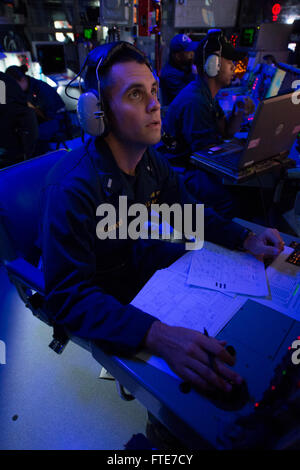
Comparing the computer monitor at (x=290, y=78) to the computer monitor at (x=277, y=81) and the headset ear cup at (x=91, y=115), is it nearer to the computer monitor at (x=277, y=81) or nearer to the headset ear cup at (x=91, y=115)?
the computer monitor at (x=277, y=81)

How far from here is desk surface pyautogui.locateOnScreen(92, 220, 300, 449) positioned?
637 millimetres

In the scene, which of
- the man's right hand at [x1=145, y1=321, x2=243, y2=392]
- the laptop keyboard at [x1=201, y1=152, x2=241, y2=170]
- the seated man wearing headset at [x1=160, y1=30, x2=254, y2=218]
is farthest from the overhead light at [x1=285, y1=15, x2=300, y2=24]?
the man's right hand at [x1=145, y1=321, x2=243, y2=392]

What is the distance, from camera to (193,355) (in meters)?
0.70

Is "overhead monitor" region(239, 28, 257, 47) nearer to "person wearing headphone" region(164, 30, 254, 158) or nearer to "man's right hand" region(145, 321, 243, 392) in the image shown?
"person wearing headphone" region(164, 30, 254, 158)

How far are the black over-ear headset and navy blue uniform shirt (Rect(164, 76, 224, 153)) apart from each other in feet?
3.69

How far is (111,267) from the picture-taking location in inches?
45.5

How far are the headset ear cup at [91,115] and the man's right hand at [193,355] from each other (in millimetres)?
661

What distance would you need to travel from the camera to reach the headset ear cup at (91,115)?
0.96 metres

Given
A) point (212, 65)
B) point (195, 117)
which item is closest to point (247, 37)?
point (212, 65)

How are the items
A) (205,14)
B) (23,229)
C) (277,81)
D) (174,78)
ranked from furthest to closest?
(205,14) < (174,78) < (277,81) < (23,229)

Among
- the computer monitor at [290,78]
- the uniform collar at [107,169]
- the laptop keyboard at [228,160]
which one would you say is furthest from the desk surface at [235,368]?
the computer monitor at [290,78]

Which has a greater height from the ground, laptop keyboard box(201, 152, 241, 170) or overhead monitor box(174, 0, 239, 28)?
overhead monitor box(174, 0, 239, 28)

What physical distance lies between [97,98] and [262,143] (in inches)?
45.6

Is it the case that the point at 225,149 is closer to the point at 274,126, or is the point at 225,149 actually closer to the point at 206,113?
the point at 206,113
